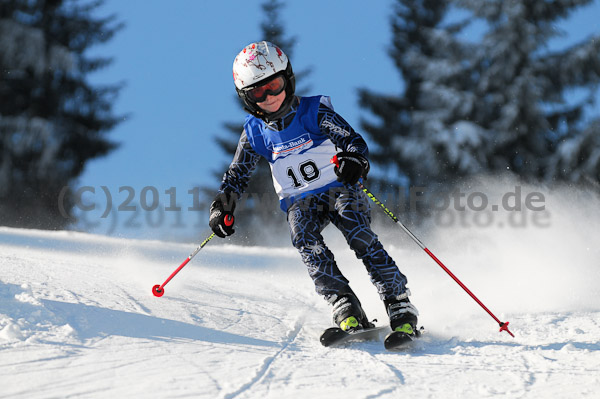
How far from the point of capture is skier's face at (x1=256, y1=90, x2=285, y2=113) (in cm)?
359

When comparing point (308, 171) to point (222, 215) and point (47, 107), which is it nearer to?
point (222, 215)

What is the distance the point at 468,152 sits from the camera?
17.4 meters

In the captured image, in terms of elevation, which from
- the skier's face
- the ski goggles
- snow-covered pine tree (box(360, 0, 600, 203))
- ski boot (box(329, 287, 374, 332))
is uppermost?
snow-covered pine tree (box(360, 0, 600, 203))

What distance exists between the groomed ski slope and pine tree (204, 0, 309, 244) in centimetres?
1252

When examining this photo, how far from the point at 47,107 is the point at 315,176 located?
17456mm

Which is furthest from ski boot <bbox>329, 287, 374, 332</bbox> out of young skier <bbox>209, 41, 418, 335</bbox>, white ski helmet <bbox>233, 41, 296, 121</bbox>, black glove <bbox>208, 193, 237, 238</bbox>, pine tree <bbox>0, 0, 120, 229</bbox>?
pine tree <bbox>0, 0, 120, 229</bbox>

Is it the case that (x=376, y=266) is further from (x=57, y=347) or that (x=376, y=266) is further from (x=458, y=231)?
(x=458, y=231)

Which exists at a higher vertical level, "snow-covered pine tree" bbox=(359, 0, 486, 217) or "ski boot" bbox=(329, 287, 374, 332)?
"snow-covered pine tree" bbox=(359, 0, 486, 217)

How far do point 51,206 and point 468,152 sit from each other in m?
13.5

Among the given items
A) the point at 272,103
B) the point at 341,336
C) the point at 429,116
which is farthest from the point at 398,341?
the point at 429,116

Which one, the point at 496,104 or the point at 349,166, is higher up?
the point at 496,104

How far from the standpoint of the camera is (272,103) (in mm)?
3605

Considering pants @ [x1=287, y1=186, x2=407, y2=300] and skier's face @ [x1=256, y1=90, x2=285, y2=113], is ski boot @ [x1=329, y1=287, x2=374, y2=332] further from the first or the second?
skier's face @ [x1=256, y1=90, x2=285, y2=113]

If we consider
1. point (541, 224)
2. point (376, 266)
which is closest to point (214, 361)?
point (376, 266)
